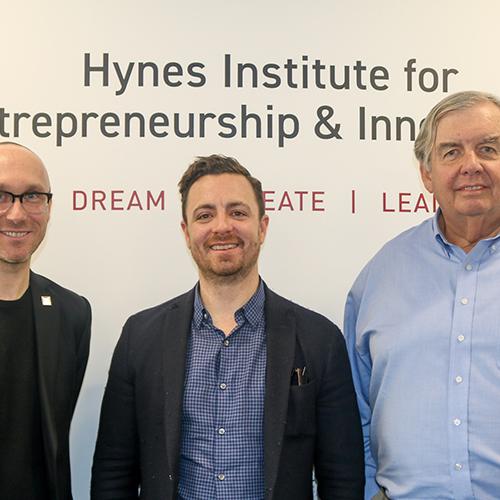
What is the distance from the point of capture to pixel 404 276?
231 cm

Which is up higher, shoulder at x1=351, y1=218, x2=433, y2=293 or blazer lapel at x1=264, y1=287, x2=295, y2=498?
Result: shoulder at x1=351, y1=218, x2=433, y2=293

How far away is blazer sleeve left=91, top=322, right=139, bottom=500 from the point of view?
2289mm

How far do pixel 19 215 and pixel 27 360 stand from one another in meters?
0.45

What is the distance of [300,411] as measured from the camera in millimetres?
2189

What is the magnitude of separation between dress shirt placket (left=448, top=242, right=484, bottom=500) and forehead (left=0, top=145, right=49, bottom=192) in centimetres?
133

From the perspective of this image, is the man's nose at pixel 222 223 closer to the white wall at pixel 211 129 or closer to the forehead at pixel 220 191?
the forehead at pixel 220 191

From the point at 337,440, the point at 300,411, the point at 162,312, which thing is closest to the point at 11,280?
the point at 162,312

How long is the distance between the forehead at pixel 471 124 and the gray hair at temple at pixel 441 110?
0.05 ft

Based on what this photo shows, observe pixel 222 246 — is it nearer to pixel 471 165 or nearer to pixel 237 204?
pixel 237 204

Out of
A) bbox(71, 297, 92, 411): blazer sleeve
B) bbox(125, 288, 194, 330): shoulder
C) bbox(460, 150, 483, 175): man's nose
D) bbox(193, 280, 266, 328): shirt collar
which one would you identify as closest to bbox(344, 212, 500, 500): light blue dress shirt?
bbox(460, 150, 483, 175): man's nose

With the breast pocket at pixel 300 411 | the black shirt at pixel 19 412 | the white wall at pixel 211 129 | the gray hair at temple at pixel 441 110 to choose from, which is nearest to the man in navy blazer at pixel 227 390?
the breast pocket at pixel 300 411

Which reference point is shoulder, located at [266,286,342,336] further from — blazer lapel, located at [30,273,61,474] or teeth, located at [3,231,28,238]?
teeth, located at [3,231,28,238]

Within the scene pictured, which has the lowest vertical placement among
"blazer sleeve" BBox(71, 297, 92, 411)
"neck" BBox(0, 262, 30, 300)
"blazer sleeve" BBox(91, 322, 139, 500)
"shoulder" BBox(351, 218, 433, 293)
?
"blazer sleeve" BBox(91, 322, 139, 500)

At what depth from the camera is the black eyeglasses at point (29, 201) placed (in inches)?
Answer: 85.6
